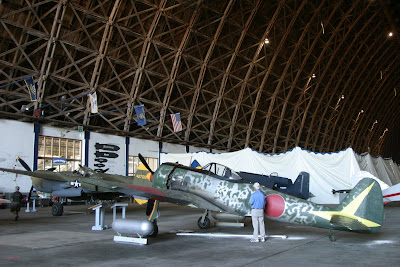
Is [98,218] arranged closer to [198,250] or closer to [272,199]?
[198,250]

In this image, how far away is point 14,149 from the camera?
21625mm

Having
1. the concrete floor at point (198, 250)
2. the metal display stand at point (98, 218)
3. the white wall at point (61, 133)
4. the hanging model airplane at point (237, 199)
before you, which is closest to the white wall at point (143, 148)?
the white wall at point (61, 133)

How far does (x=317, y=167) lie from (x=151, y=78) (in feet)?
46.4

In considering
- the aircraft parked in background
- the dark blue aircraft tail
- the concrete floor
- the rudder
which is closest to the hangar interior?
the concrete floor

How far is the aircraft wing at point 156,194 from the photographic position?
30.7 feet

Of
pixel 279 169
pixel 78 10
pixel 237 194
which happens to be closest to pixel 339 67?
pixel 279 169

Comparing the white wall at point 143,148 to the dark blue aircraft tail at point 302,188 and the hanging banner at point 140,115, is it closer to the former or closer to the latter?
the hanging banner at point 140,115

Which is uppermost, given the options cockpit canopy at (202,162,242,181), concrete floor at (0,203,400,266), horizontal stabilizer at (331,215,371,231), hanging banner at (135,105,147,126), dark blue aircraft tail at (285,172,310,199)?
hanging banner at (135,105,147,126)

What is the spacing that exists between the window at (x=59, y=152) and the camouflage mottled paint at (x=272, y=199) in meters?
14.5

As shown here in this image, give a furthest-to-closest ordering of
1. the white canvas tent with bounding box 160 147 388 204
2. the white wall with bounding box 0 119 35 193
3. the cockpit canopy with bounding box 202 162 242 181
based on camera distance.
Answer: the white wall with bounding box 0 119 35 193, the white canvas tent with bounding box 160 147 388 204, the cockpit canopy with bounding box 202 162 242 181

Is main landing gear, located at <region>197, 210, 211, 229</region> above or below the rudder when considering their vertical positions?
below

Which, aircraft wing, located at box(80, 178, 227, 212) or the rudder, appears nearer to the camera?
the rudder

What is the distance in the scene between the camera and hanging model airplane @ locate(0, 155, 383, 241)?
27.3 ft

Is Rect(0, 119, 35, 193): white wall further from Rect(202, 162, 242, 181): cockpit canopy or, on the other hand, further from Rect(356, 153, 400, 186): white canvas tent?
Rect(356, 153, 400, 186): white canvas tent
